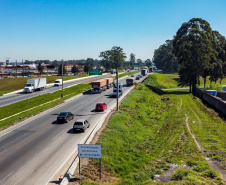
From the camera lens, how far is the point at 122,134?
2678 cm

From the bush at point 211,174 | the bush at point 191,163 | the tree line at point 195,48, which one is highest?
the tree line at point 195,48

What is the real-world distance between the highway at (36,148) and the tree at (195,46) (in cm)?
3991

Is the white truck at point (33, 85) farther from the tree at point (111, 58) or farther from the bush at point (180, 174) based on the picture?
the tree at point (111, 58)

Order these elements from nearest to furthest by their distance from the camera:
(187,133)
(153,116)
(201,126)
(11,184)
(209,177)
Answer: (11,184)
(209,177)
(187,133)
(201,126)
(153,116)

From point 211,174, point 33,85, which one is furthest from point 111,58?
point 211,174

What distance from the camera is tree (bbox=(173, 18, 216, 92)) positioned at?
6291 centimetres

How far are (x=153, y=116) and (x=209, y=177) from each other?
23.9m

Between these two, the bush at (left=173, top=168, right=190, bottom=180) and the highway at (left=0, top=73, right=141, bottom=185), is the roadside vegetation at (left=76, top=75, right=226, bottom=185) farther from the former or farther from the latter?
the highway at (left=0, top=73, right=141, bottom=185)

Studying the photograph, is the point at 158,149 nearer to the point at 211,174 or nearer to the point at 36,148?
the point at 211,174

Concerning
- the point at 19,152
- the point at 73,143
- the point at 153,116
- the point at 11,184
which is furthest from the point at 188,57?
the point at 11,184

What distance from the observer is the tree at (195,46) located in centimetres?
6291

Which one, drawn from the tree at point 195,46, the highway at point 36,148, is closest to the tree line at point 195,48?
the tree at point 195,46

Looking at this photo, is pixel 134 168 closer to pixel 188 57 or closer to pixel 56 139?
pixel 56 139

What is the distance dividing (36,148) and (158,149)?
41.1 ft
